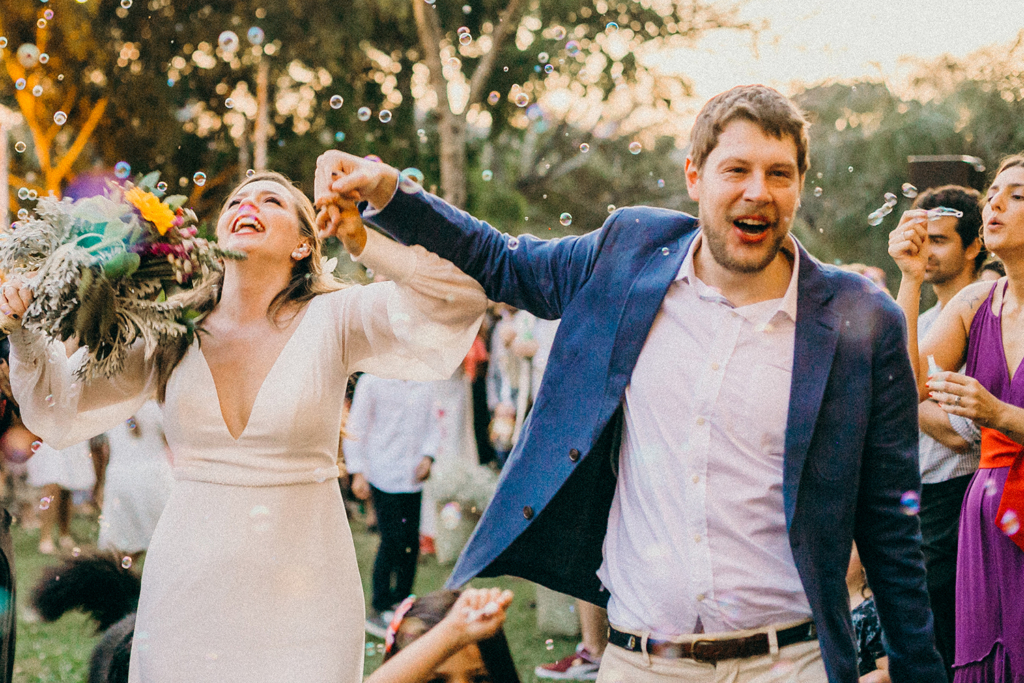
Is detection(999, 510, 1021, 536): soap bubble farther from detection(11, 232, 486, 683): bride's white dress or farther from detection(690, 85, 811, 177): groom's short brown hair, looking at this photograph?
detection(11, 232, 486, 683): bride's white dress

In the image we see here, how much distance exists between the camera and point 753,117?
2.05 metres

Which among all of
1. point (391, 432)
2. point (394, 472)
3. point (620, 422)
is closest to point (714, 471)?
point (620, 422)

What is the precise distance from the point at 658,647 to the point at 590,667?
2.97 metres

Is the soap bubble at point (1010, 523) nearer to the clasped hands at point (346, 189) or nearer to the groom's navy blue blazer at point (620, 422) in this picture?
the groom's navy blue blazer at point (620, 422)

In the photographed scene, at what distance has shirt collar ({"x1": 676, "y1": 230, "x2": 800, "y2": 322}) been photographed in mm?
2086

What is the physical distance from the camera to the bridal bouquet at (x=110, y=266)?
91.8 inches

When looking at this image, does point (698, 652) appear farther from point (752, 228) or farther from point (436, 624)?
point (752, 228)

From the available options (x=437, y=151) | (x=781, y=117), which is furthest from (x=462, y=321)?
(x=437, y=151)

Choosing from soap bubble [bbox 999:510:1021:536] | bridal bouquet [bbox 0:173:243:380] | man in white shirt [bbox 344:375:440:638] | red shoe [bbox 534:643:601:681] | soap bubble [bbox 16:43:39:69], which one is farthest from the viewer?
soap bubble [bbox 16:43:39:69]

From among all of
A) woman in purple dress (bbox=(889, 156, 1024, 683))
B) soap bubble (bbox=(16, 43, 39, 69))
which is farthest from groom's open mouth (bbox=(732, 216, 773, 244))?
soap bubble (bbox=(16, 43, 39, 69))

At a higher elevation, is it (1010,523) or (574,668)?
(1010,523)

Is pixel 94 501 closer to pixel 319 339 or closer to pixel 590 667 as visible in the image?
pixel 590 667

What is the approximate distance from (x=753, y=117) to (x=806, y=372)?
0.57 meters

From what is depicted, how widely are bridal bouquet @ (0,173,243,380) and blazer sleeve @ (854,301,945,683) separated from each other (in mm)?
1674
